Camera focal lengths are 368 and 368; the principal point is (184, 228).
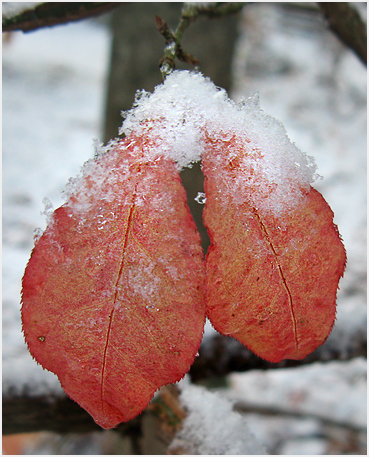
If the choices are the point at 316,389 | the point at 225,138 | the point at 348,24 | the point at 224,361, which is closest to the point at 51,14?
the point at 225,138

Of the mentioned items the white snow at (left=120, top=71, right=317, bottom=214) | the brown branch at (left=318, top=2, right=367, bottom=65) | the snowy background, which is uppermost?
the brown branch at (left=318, top=2, right=367, bottom=65)

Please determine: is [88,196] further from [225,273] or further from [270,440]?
[270,440]

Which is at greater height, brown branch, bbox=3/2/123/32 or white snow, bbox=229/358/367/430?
brown branch, bbox=3/2/123/32

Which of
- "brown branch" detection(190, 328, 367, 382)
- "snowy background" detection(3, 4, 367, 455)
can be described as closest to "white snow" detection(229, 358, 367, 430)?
"snowy background" detection(3, 4, 367, 455)

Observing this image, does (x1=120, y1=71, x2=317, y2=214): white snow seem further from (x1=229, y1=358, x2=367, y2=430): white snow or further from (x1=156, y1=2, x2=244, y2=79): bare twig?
(x1=229, y1=358, x2=367, y2=430): white snow

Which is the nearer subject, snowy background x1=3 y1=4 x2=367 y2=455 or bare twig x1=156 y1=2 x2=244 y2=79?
bare twig x1=156 y1=2 x2=244 y2=79

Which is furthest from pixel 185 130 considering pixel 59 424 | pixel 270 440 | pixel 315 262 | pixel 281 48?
pixel 281 48
